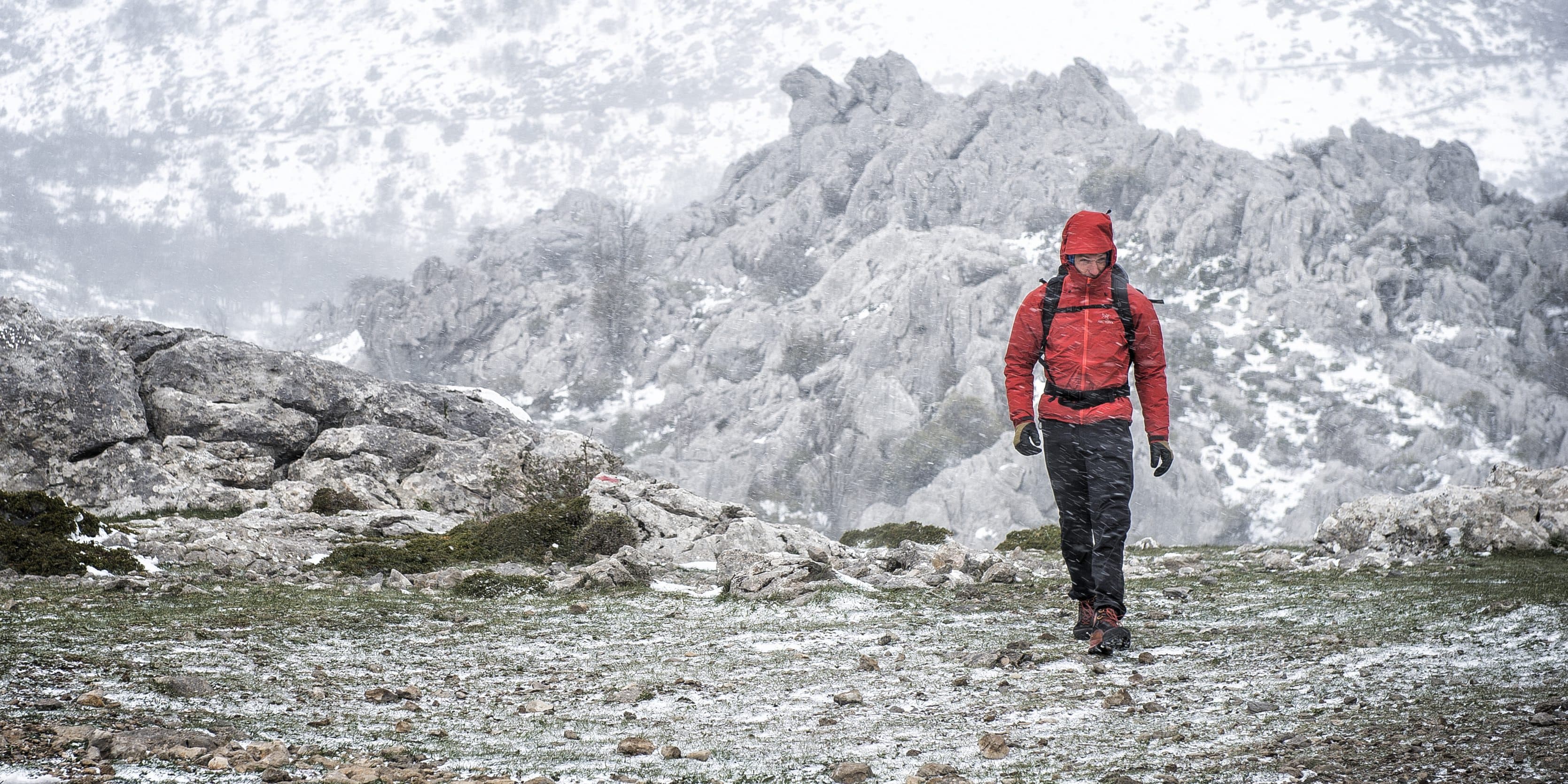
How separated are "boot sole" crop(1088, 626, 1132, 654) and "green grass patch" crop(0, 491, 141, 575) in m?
11.6

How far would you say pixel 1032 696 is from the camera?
6551 mm

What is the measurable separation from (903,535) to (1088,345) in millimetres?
23446

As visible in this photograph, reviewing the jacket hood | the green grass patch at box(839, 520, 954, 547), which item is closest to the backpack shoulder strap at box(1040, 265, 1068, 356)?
the jacket hood

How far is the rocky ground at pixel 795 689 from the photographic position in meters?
4.92

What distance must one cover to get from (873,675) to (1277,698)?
9.11 feet

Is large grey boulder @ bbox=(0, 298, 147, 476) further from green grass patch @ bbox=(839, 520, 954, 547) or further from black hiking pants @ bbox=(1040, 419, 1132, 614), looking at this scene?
black hiking pants @ bbox=(1040, 419, 1132, 614)

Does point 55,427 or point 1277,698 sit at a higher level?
point 55,427

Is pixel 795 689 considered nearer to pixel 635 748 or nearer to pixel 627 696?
pixel 627 696

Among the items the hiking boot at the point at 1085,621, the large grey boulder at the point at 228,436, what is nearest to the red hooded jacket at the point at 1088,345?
the hiking boot at the point at 1085,621

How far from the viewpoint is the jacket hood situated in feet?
27.2

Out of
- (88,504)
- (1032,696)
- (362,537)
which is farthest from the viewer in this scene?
(88,504)

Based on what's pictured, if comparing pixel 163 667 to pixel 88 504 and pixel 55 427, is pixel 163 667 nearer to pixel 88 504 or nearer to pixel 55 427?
pixel 88 504

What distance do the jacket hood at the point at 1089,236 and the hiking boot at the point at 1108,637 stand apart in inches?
118

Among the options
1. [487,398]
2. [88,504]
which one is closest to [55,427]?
[88,504]
